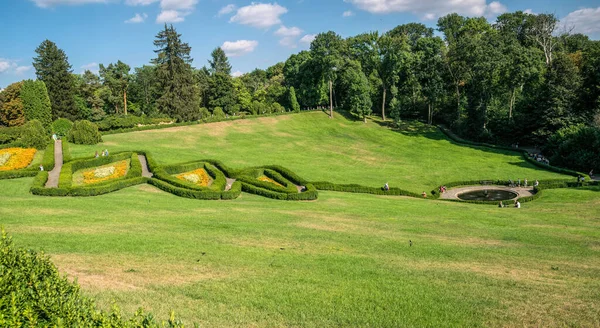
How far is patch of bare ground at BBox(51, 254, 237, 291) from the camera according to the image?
12180mm

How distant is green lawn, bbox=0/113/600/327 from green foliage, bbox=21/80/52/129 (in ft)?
114

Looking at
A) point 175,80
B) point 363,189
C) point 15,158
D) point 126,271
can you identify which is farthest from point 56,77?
point 126,271

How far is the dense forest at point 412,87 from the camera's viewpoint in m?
59.2

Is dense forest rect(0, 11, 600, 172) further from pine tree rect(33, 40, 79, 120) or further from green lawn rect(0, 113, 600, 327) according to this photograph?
green lawn rect(0, 113, 600, 327)

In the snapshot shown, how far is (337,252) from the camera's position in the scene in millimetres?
17000

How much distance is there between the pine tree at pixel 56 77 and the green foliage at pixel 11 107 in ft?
15.3

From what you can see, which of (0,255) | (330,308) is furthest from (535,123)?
(0,255)

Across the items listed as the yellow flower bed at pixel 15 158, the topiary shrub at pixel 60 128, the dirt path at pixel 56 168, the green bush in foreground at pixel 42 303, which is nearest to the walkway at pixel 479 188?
the dirt path at pixel 56 168

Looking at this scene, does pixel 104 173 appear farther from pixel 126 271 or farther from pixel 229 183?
pixel 126 271

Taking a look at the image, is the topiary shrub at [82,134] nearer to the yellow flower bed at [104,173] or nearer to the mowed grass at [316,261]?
the yellow flower bed at [104,173]

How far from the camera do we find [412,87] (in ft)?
269

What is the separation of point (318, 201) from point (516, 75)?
168 feet

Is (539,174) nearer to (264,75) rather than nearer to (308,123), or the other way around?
(308,123)

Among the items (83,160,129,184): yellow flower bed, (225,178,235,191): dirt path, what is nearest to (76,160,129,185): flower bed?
(83,160,129,184): yellow flower bed
